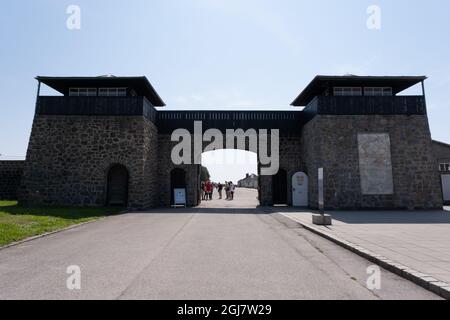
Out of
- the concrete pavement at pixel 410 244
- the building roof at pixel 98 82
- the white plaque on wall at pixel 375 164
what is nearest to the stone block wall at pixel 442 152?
the white plaque on wall at pixel 375 164

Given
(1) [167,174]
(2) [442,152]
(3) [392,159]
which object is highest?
(2) [442,152]

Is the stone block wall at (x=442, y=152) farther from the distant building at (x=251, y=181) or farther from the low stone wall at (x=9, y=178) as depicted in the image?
the distant building at (x=251, y=181)

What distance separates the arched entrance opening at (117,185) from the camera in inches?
679

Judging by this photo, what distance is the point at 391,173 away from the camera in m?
16.3

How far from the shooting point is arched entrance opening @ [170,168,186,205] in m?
20.2

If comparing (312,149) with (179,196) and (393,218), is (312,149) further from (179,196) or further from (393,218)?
(179,196)

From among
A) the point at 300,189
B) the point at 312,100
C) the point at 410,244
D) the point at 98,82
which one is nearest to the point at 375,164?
the point at 300,189

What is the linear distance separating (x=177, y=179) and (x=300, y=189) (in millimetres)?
8153

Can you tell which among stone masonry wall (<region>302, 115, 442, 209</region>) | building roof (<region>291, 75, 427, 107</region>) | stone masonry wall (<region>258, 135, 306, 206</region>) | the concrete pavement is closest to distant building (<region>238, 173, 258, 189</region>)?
stone masonry wall (<region>258, 135, 306, 206</region>)

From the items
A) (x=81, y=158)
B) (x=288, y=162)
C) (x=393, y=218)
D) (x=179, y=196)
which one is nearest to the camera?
(x=393, y=218)

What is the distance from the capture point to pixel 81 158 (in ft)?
54.2

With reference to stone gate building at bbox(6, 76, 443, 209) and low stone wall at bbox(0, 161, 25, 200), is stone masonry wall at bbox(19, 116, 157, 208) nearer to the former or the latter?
stone gate building at bbox(6, 76, 443, 209)
